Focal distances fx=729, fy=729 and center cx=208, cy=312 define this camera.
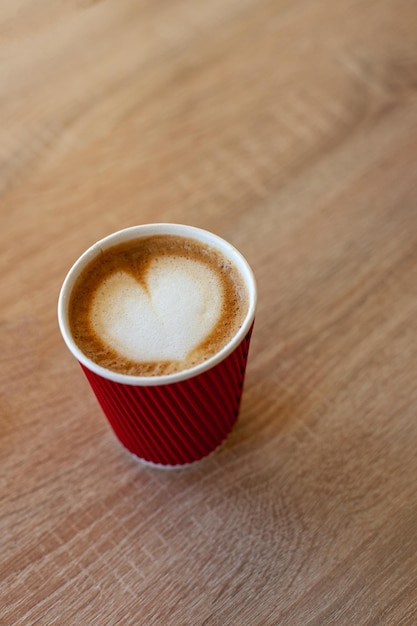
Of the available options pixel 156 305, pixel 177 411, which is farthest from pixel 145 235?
pixel 177 411

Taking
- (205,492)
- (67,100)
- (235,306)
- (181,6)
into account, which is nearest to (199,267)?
(235,306)

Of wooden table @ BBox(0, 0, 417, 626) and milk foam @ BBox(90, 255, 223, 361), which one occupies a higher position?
milk foam @ BBox(90, 255, 223, 361)

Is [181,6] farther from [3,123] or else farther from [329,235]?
[329,235]

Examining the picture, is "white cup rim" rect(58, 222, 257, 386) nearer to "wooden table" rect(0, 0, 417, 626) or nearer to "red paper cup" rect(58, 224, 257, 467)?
"red paper cup" rect(58, 224, 257, 467)

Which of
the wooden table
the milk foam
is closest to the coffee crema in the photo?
the milk foam

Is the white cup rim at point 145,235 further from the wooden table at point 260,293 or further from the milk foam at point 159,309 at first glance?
the wooden table at point 260,293

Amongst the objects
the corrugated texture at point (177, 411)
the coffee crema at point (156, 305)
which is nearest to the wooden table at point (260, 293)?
the corrugated texture at point (177, 411)
